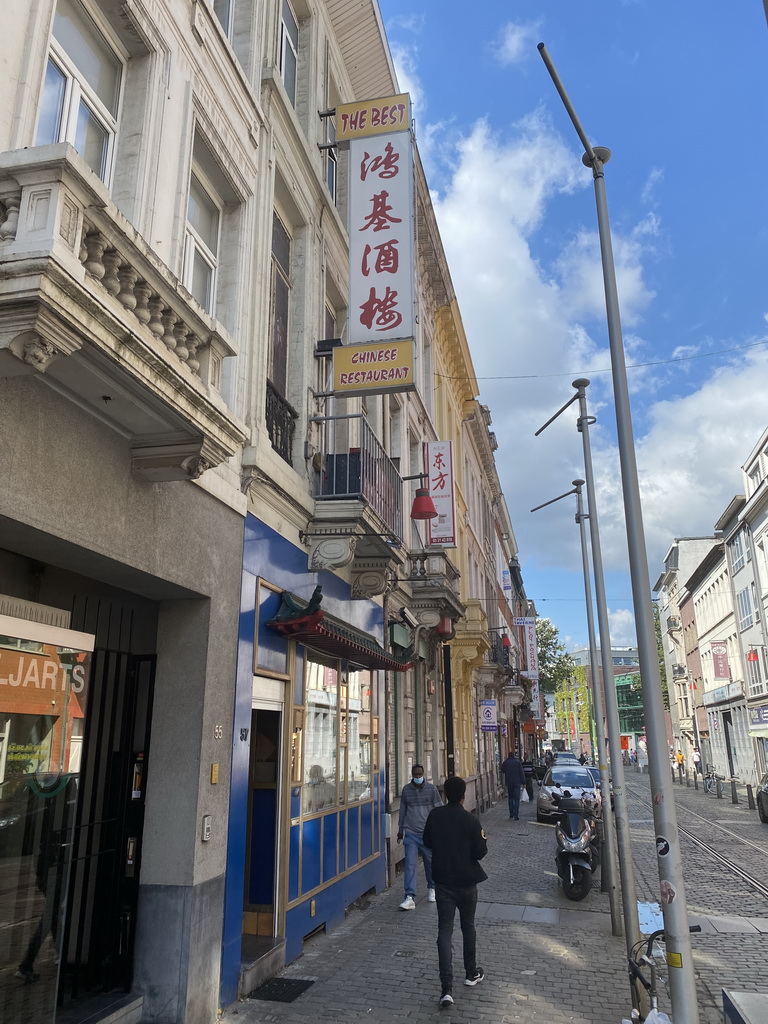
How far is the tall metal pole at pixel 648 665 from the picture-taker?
15.5ft

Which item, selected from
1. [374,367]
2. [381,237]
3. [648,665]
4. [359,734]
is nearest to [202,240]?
[374,367]

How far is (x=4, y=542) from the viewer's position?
4.85m

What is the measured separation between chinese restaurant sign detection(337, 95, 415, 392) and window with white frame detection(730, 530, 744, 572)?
36.2m

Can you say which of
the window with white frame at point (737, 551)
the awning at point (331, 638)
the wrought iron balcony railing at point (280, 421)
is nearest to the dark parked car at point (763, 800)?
the awning at point (331, 638)

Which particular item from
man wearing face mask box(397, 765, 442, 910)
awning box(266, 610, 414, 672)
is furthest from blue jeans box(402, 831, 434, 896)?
awning box(266, 610, 414, 672)

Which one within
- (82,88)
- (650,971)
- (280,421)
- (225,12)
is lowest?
(650,971)

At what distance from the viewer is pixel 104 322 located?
404 cm

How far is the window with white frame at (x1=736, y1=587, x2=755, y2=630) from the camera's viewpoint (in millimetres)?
39406

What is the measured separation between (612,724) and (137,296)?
748 cm

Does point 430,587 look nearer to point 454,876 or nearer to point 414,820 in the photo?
point 414,820

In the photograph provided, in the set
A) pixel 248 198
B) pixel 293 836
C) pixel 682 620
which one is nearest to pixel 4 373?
pixel 248 198

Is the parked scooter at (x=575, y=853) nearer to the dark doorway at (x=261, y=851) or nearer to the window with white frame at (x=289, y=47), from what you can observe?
the dark doorway at (x=261, y=851)

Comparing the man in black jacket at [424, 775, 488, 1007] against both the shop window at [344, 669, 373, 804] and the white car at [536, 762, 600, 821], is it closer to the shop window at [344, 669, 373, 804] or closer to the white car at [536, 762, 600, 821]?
the shop window at [344, 669, 373, 804]

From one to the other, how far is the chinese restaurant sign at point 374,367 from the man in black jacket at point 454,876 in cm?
467
